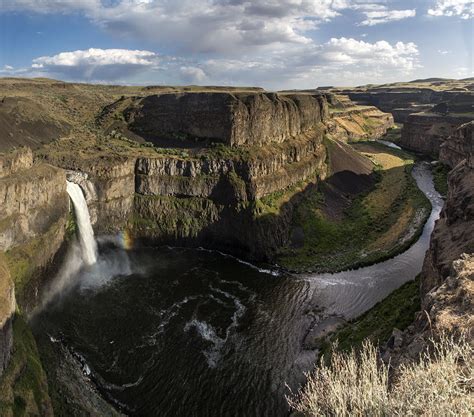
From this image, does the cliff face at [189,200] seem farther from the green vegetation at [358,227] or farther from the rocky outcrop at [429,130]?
the rocky outcrop at [429,130]

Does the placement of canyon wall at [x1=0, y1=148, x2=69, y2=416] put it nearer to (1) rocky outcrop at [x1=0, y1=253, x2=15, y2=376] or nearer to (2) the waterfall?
(1) rocky outcrop at [x1=0, y1=253, x2=15, y2=376]

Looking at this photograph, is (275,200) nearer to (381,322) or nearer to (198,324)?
(198,324)

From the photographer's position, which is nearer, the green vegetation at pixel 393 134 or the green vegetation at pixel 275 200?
the green vegetation at pixel 275 200

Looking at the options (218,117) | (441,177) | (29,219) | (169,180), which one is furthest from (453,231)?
→ (441,177)

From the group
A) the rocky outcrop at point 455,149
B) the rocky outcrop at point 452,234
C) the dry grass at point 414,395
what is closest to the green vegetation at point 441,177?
the rocky outcrop at point 455,149

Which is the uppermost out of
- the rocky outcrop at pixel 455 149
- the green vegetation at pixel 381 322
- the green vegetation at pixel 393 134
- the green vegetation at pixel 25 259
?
the green vegetation at pixel 393 134

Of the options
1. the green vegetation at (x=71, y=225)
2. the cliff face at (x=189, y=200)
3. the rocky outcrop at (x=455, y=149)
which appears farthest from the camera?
the rocky outcrop at (x=455, y=149)

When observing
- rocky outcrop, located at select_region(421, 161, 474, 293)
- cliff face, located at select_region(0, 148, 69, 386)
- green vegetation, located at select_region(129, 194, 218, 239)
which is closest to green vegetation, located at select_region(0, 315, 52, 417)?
cliff face, located at select_region(0, 148, 69, 386)
